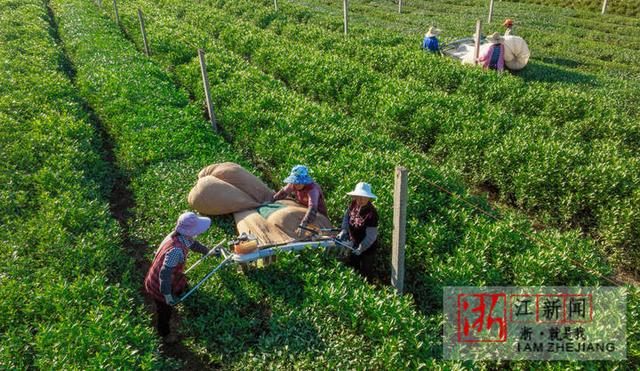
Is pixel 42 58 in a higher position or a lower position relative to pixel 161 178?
higher

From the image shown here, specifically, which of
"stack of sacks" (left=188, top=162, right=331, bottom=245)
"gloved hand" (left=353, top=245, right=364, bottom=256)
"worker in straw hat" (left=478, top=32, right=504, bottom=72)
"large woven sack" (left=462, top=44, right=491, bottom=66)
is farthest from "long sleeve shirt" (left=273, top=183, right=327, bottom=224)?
"large woven sack" (left=462, top=44, right=491, bottom=66)

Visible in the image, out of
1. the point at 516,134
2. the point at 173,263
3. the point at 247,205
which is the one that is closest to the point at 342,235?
the point at 247,205

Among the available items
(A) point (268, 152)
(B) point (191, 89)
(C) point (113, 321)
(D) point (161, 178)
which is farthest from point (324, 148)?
(B) point (191, 89)

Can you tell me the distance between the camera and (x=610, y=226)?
8.62 meters

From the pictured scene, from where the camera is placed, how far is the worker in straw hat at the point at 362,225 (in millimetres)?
6672

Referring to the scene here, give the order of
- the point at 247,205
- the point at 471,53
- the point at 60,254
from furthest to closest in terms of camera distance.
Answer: the point at 471,53 < the point at 247,205 < the point at 60,254

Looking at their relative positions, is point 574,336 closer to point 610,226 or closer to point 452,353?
point 452,353

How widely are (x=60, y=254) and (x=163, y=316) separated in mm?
2019

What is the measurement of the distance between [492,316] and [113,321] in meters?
5.26

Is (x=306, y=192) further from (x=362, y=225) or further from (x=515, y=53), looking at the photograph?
(x=515, y=53)

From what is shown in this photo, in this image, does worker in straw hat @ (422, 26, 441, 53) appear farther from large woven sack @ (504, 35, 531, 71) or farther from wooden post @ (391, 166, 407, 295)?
wooden post @ (391, 166, 407, 295)

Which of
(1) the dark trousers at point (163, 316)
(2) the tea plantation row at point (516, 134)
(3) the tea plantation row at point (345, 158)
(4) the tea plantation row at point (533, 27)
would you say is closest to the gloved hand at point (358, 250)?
(3) the tea plantation row at point (345, 158)

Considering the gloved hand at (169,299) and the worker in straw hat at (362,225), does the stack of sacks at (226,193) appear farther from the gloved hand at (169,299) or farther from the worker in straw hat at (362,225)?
the gloved hand at (169,299)

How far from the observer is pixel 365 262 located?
7234mm
